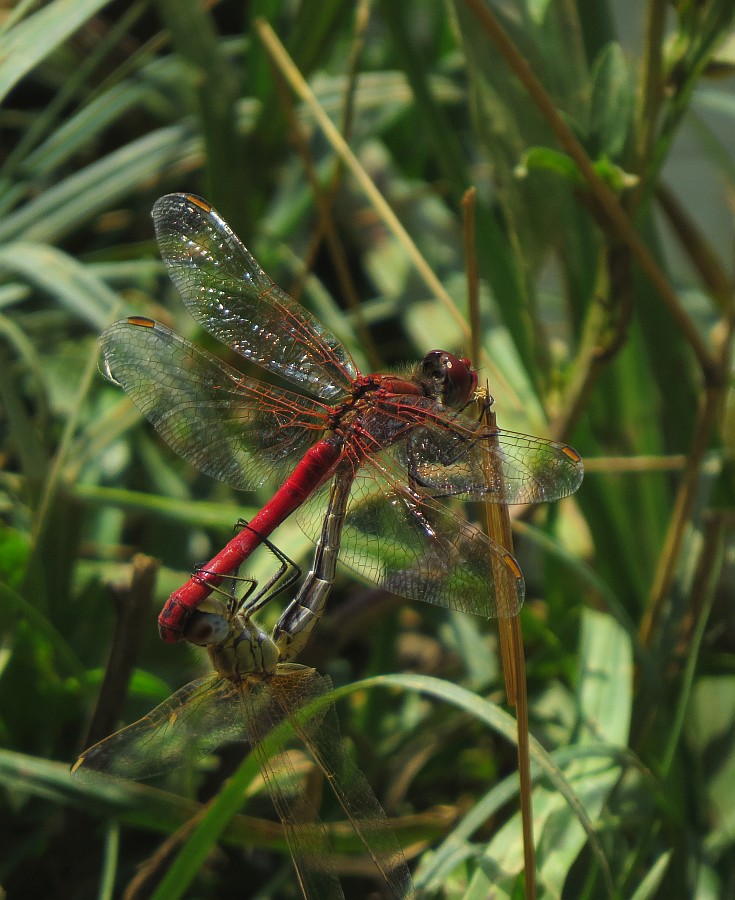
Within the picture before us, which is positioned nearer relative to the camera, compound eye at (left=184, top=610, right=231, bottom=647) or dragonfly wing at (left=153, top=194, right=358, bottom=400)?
compound eye at (left=184, top=610, right=231, bottom=647)

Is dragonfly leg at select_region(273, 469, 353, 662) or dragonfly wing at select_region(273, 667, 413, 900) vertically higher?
dragonfly leg at select_region(273, 469, 353, 662)

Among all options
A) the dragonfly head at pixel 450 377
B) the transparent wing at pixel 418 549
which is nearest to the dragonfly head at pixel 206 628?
the transparent wing at pixel 418 549

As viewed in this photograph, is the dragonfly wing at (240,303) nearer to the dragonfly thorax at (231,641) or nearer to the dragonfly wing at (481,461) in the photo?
the dragonfly wing at (481,461)

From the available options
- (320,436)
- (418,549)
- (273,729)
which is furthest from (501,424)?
(273,729)

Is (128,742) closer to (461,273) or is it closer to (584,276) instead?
(584,276)

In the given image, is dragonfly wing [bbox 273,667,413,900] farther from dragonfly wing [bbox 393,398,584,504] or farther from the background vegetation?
dragonfly wing [bbox 393,398,584,504]

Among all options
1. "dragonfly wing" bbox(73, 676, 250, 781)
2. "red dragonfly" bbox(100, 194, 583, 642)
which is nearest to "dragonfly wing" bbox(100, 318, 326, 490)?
"red dragonfly" bbox(100, 194, 583, 642)

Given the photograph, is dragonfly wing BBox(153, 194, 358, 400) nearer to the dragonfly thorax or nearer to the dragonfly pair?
the dragonfly pair

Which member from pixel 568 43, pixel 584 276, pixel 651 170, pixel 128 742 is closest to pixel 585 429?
pixel 584 276
